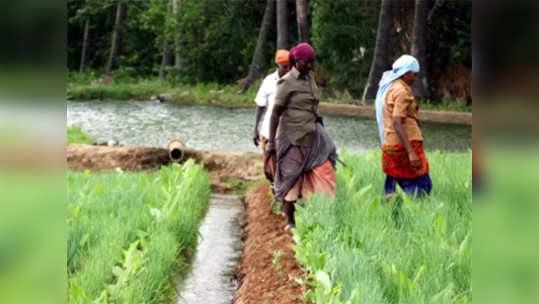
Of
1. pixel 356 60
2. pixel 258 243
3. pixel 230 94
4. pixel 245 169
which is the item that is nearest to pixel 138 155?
pixel 245 169

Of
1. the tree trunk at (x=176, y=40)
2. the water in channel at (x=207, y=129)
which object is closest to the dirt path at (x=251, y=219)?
the water in channel at (x=207, y=129)

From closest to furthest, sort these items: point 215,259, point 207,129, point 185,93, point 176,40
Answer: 1. point 215,259
2. point 207,129
3. point 185,93
4. point 176,40

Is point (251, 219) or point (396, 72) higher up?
point (396, 72)

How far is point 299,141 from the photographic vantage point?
6.42m

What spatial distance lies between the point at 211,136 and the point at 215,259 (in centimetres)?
1071

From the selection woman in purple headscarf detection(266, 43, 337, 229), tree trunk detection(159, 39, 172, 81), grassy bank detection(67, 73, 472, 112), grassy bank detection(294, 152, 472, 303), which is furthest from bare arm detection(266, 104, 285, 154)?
tree trunk detection(159, 39, 172, 81)

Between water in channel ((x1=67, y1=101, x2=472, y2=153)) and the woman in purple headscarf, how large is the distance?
8367 mm

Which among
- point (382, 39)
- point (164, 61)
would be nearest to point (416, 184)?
point (382, 39)

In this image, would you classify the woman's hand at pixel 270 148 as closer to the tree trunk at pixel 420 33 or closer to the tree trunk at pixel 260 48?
the tree trunk at pixel 420 33

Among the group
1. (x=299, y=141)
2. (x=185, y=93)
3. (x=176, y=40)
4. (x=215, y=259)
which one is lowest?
(x=215, y=259)

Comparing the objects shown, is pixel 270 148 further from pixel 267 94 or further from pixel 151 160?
pixel 151 160

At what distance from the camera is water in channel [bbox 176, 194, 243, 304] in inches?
218

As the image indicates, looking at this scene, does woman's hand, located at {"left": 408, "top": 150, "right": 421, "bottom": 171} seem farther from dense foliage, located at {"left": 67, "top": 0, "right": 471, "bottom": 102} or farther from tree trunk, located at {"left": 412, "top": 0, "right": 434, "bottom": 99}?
dense foliage, located at {"left": 67, "top": 0, "right": 471, "bottom": 102}

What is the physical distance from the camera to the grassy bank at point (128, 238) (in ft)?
13.5
